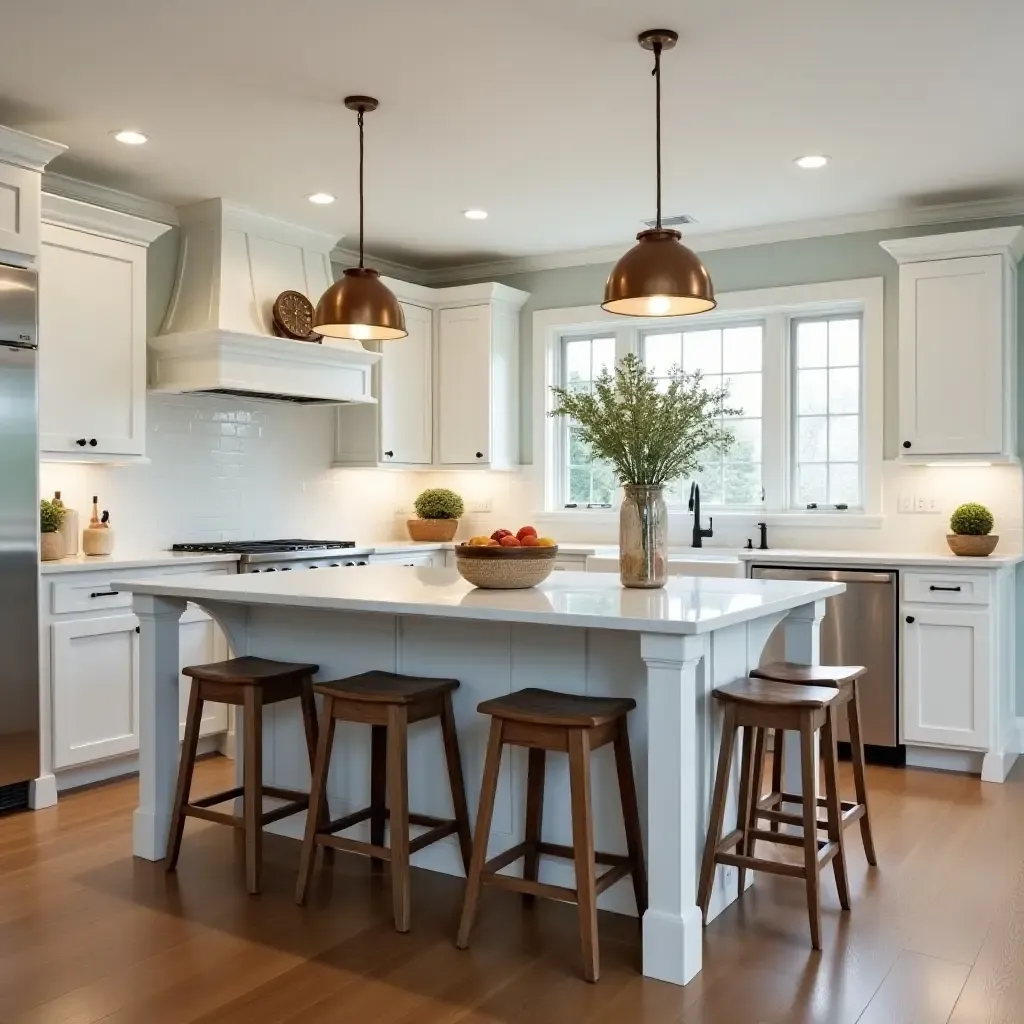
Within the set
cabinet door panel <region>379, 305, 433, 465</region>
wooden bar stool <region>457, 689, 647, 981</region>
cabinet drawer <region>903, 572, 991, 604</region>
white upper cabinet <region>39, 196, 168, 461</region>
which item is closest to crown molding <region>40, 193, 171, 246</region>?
white upper cabinet <region>39, 196, 168, 461</region>

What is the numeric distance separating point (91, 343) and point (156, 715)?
6.06 feet

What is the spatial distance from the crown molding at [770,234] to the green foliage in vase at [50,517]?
9.97 ft

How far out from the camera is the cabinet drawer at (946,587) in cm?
470

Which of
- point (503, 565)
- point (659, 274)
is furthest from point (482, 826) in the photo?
point (659, 274)

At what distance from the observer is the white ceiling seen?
3.25 metres

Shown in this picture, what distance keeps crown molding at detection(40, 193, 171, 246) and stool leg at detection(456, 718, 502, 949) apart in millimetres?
2989

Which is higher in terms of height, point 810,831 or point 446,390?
point 446,390

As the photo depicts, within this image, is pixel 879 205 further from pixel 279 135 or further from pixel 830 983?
pixel 830 983

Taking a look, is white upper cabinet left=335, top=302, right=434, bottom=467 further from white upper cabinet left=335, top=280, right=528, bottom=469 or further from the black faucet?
the black faucet

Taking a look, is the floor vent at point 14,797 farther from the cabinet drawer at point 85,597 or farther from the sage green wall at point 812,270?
the sage green wall at point 812,270

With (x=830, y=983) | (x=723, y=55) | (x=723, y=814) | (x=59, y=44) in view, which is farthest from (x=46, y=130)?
(x=830, y=983)

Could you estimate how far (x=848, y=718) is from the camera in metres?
3.35

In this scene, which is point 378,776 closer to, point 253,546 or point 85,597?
point 85,597

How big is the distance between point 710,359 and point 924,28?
287 cm
